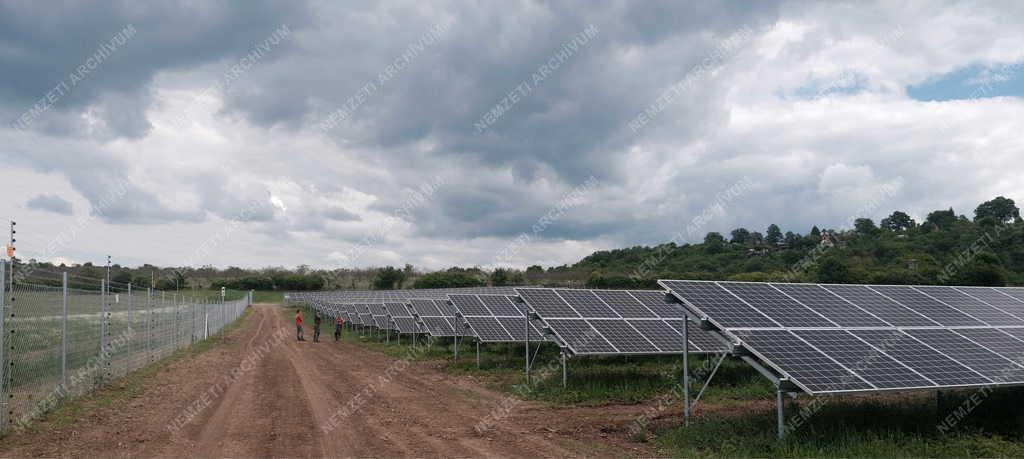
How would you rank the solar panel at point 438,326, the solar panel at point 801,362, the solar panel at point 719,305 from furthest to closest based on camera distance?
1. the solar panel at point 438,326
2. the solar panel at point 719,305
3. the solar panel at point 801,362

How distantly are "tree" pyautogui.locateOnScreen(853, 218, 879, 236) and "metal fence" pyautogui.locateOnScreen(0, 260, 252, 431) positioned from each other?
60455 mm

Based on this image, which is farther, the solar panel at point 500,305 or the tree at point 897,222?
the tree at point 897,222

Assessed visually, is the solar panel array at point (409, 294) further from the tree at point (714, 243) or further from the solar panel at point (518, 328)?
the tree at point (714, 243)

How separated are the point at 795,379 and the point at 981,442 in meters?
3.51

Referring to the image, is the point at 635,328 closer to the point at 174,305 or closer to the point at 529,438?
the point at 529,438

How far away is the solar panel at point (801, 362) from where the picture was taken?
977 cm

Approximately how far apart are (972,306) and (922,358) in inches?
219

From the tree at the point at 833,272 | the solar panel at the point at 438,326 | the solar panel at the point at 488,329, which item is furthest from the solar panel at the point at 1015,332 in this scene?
the tree at the point at 833,272

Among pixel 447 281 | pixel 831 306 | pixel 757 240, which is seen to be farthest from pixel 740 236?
pixel 831 306

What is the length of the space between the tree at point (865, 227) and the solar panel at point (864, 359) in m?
57.0

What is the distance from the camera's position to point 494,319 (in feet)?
81.4

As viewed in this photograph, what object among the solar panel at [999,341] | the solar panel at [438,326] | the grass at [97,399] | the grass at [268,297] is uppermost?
the solar panel at [999,341]

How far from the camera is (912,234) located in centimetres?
5709

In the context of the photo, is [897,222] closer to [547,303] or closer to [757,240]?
[757,240]
